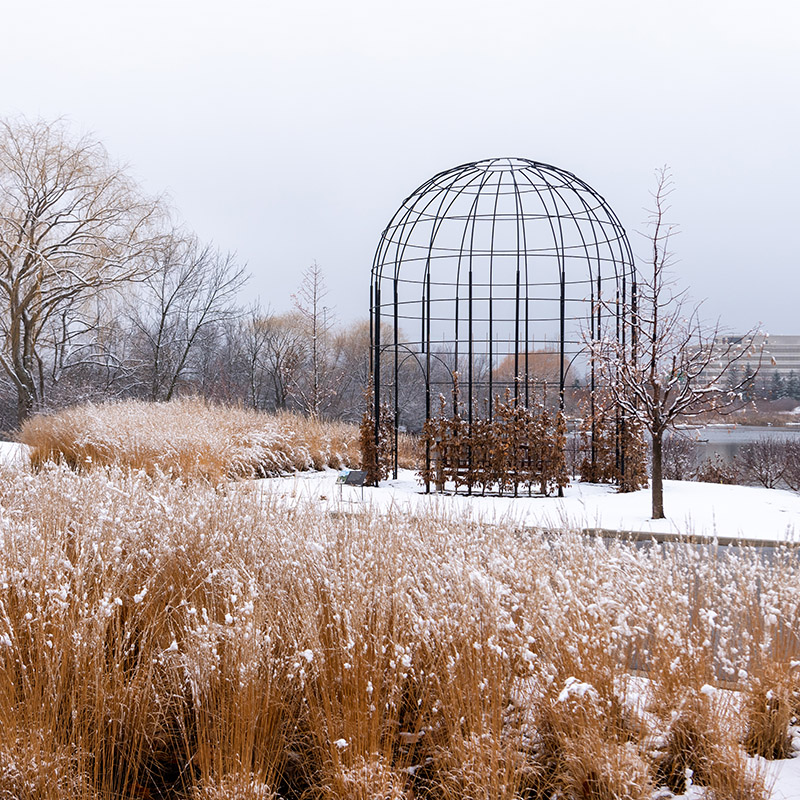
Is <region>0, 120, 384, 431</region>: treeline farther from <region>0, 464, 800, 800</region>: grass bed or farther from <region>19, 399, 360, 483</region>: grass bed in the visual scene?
<region>0, 464, 800, 800</region>: grass bed

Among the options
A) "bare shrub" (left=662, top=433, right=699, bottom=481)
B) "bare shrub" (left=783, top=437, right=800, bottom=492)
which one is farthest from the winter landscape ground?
"bare shrub" (left=783, top=437, right=800, bottom=492)

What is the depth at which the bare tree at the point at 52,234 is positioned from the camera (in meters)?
20.6

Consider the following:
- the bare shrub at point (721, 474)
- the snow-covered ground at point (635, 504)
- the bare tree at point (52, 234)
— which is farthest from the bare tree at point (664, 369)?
the bare tree at point (52, 234)

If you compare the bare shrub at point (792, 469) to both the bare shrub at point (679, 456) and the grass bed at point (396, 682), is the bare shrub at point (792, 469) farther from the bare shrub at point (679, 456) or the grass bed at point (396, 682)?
the grass bed at point (396, 682)

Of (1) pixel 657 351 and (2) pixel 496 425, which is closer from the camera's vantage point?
(1) pixel 657 351

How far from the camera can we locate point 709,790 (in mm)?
2537

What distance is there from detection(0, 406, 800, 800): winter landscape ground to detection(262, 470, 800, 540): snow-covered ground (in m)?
3.29

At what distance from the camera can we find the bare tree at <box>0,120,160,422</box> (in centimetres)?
2059

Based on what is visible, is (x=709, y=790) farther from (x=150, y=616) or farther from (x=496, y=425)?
(x=496, y=425)

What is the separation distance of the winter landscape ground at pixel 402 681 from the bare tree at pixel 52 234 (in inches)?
746

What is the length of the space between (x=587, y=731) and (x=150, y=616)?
1783 mm

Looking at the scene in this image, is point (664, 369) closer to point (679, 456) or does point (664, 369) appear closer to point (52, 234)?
point (679, 456)

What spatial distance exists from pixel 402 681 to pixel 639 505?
677cm

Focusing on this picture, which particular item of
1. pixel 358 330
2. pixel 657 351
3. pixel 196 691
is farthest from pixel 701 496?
pixel 358 330
